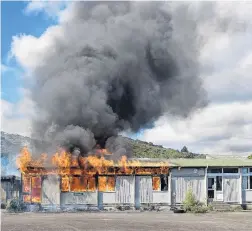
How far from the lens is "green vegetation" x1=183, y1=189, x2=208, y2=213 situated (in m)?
30.6

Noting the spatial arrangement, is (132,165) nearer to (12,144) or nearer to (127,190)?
(127,190)

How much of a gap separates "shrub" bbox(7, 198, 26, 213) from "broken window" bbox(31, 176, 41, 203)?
0.94 metres

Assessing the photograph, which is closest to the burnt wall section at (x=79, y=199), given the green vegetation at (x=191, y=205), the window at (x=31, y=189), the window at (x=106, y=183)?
the window at (x=106, y=183)

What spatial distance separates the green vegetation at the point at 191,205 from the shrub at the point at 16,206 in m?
11.8

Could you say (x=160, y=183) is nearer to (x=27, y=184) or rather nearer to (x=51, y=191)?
(x=51, y=191)

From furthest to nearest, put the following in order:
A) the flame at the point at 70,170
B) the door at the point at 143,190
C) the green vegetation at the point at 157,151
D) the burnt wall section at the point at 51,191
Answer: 1. the green vegetation at the point at 157,151
2. the door at the point at 143,190
3. the flame at the point at 70,170
4. the burnt wall section at the point at 51,191

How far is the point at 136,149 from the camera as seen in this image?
89.3 metres

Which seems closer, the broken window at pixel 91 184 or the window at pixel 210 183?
the broken window at pixel 91 184

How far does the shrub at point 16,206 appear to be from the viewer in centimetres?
3083

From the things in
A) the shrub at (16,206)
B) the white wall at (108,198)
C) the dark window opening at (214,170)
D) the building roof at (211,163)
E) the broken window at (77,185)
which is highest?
the building roof at (211,163)

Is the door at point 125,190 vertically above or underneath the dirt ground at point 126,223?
above

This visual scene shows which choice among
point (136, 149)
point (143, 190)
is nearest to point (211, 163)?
point (143, 190)

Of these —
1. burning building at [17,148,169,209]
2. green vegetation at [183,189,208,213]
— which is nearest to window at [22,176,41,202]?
burning building at [17,148,169,209]

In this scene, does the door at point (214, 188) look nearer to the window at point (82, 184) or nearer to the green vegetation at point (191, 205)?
the green vegetation at point (191, 205)
